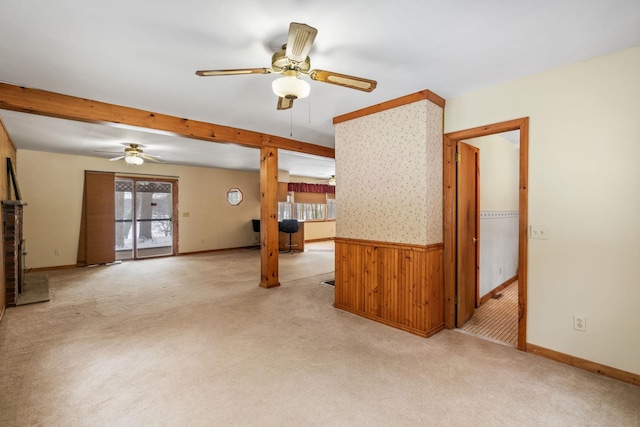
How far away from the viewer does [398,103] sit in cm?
297

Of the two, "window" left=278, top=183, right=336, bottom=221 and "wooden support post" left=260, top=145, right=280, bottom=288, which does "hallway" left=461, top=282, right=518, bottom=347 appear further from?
"window" left=278, top=183, right=336, bottom=221

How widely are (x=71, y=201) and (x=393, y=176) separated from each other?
21.9ft

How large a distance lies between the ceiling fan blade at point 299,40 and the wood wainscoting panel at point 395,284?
1.98 m

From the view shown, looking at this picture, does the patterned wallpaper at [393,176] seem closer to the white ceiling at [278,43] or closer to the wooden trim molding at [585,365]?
the white ceiling at [278,43]

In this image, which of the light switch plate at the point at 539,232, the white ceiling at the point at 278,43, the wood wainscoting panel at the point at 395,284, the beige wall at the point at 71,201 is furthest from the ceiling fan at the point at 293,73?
the beige wall at the point at 71,201

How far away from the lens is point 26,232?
5.64 meters

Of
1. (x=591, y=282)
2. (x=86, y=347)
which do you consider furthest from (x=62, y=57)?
(x=591, y=282)

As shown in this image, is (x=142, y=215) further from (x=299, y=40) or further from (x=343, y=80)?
(x=299, y=40)

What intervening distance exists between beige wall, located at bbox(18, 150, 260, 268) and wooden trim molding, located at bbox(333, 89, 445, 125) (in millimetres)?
5676

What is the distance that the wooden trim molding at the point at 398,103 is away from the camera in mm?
2798

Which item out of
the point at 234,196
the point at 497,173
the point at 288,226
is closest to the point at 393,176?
the point at 497,173

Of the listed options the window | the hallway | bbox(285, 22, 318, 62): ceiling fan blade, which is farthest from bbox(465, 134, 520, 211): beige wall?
the window

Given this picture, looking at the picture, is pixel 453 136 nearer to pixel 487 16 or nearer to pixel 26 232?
pixel 487 16

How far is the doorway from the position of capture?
276 inches
